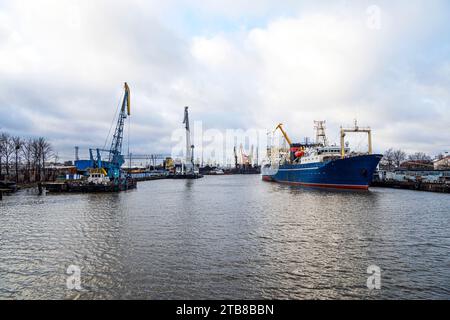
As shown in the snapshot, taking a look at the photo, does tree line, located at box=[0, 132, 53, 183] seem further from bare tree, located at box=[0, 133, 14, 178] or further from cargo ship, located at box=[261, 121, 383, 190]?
cargo ship, located at box=[261, 121, 383, 190]

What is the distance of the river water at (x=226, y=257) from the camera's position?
34.4 feet

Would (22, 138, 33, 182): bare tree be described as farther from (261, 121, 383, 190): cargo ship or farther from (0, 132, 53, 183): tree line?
(261, 121, 383, 190): cargo ship

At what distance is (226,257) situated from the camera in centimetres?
1419

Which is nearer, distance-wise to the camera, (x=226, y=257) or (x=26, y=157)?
(x=226, y=257)

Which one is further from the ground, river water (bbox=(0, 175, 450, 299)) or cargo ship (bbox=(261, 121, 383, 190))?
cargo ship (bbox=(261, 121, 383, 190))

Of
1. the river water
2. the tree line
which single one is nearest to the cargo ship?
the river water

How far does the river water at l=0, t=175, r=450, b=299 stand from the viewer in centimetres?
1049

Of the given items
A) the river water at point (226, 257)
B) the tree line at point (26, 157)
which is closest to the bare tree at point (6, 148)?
the tree line at point (26, 157)

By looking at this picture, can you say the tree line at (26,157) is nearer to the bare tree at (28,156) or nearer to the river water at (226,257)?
the bare tree at (28,156)

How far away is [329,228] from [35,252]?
62.9 feet

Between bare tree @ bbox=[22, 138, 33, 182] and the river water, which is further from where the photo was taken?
bare tree @ bbox=[22, 138, 33, 182]

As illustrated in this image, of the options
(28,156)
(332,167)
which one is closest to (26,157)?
(28,156)

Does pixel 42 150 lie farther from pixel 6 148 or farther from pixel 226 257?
Result: pixel 226 257

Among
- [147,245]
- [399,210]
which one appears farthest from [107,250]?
[399,210]
